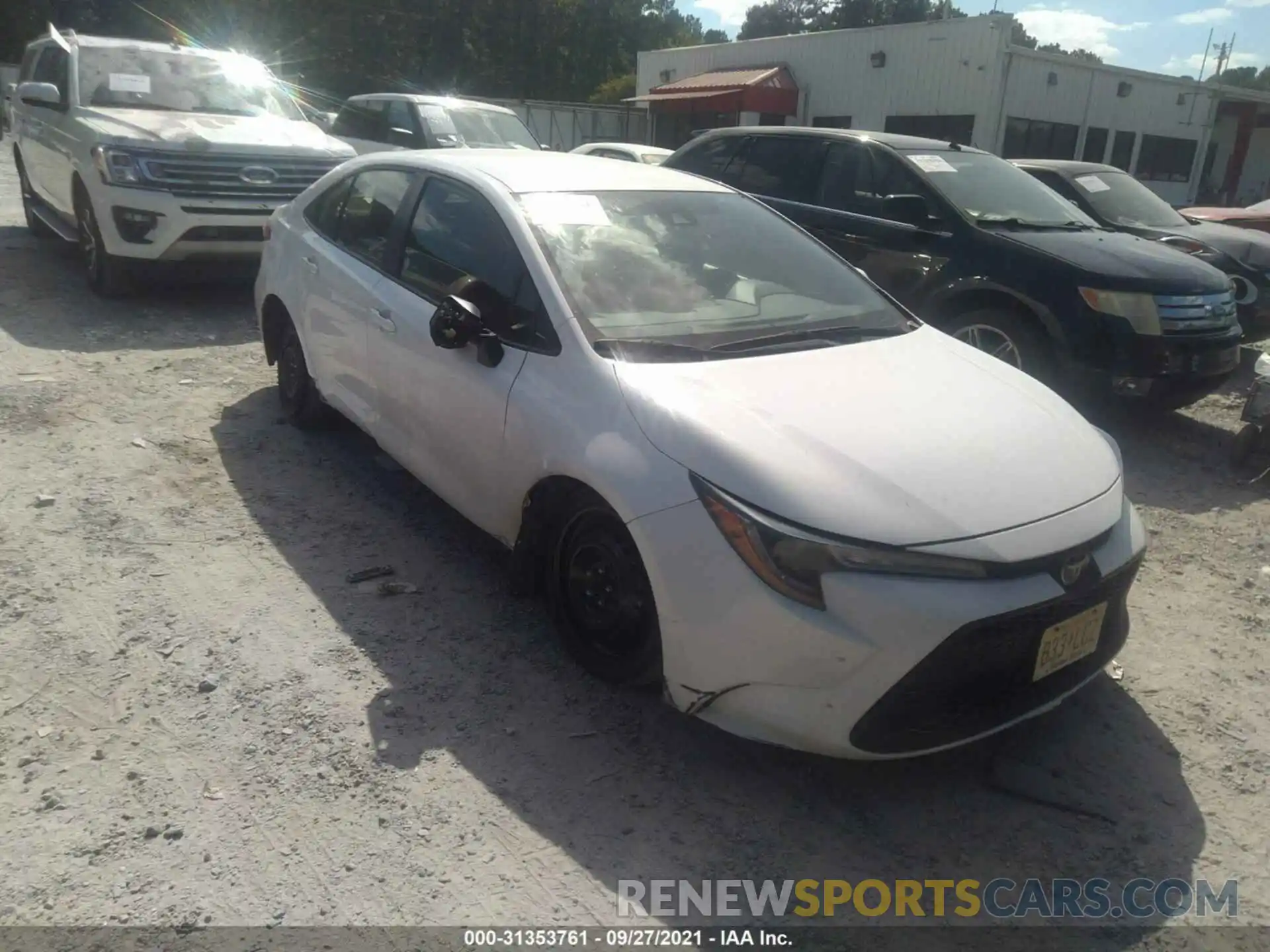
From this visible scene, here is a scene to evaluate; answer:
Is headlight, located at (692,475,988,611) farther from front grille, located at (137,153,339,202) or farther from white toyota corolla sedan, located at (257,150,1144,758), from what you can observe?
front grille, located at (137,153,339,202)

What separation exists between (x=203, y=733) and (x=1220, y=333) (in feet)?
19.5

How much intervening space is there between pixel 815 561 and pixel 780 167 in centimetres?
548

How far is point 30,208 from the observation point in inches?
394

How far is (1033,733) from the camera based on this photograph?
10.8 feet

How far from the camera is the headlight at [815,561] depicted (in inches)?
102

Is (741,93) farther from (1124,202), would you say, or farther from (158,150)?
(158,150)

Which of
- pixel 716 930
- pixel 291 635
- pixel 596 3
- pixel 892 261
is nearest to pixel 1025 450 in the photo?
pixel 716 930

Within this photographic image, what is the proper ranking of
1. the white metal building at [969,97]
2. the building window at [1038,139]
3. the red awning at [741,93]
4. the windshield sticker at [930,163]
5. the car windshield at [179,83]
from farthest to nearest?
the red awning at [741,93]
the building window at [1038,139]
the white metal building at [969,97]
the car windshield at [179,83]
the windshield sticker at [930,163]

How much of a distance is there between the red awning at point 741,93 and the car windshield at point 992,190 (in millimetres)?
19767

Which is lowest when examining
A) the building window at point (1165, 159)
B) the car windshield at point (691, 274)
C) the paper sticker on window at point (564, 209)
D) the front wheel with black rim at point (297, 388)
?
the building window at point (1165, 159)

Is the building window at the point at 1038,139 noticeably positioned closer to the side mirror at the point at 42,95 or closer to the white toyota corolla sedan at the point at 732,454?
the side mirror at the point at 42,95

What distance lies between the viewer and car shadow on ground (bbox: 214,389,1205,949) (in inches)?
108

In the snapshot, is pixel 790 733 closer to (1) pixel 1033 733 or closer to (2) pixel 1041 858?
(2) pixel 1041 858

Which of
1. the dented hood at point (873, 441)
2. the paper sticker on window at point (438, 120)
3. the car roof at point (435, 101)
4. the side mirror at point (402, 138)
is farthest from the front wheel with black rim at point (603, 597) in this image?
the car roof at point (435, 101)
